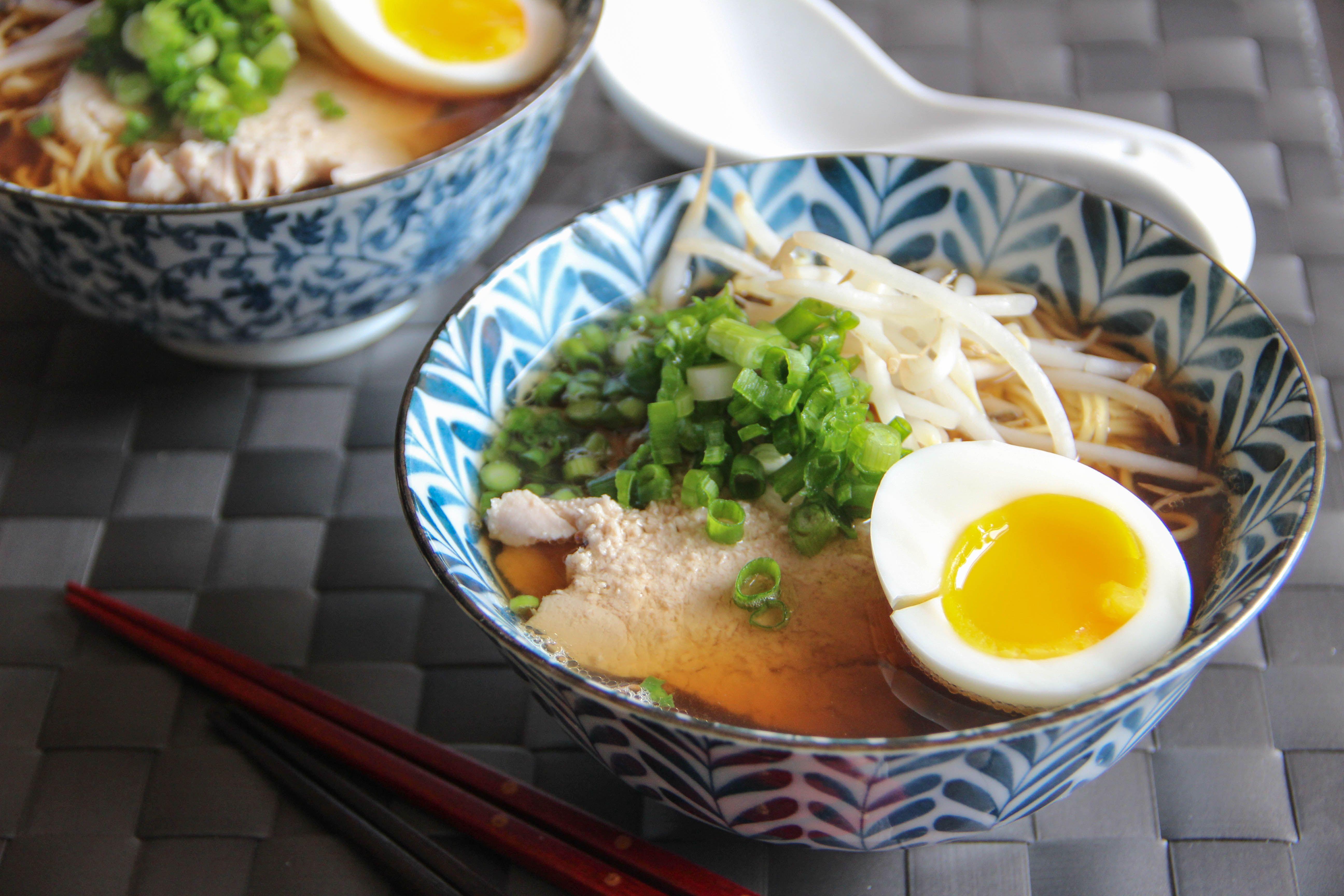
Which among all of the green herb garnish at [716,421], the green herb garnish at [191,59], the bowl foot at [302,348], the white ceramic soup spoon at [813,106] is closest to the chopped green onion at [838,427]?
the green herb garnish at [716,421]

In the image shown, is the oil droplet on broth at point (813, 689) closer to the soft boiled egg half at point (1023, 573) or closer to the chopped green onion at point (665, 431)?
the soft boiled egg half at point (1023, 573)

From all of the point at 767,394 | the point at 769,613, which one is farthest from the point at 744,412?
the point at 769,613

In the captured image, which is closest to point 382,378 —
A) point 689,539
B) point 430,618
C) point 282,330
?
point 282,330

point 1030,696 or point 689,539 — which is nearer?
point 1030,696

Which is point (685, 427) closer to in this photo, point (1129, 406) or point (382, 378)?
point (1129, 406)

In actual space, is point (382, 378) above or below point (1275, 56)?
below

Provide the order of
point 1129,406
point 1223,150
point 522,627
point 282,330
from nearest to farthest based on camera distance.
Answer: point 522,627 → point 1129,406 → point 282,330 → point 1223,150
